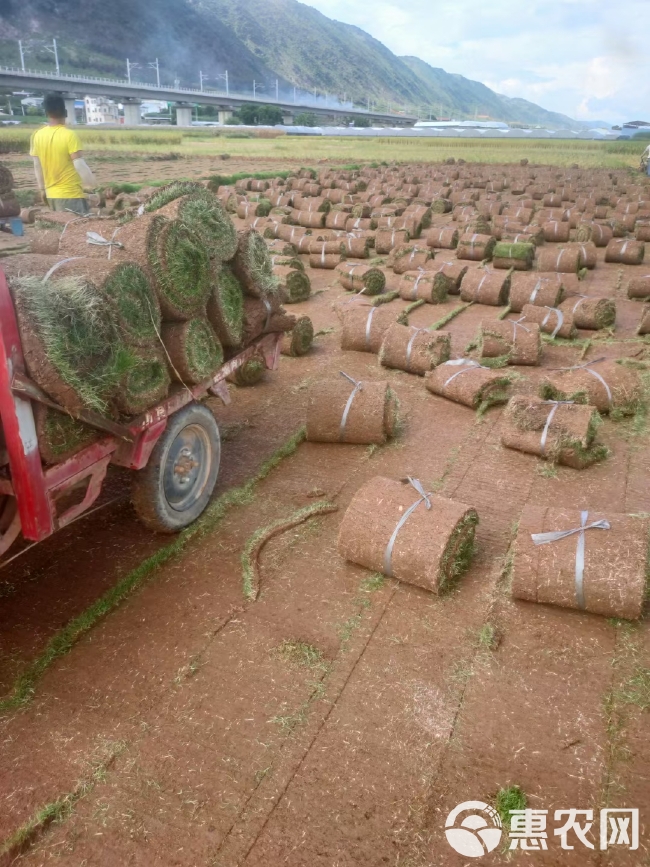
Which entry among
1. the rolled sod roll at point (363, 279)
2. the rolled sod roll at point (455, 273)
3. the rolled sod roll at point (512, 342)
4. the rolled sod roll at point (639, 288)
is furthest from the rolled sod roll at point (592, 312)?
the rolled sod roll at point (363, 279)

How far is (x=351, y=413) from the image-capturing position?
7.32 m

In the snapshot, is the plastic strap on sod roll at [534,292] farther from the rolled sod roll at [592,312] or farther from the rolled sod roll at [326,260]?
the rolled sod roll at [326,260]

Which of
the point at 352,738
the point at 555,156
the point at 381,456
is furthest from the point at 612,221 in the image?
the point at 555,156

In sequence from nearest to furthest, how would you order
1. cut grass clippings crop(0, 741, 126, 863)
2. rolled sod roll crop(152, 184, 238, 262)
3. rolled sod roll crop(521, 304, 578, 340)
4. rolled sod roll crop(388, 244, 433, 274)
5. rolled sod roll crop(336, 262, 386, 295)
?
cut grass clippings crop(0, 741, 126, 863), rolled sod roll crop(152, 184, 238, 262), rolled sod roll crop(521, 304, 578, 340), rolled sod roll crop(336, 262, 386, 295), rolled sod roll crop(388, 244, 433, 274)

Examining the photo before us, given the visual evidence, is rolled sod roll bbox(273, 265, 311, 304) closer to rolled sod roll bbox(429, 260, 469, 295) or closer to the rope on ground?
rolled sod roll bbox(429, 260, 469, 295)

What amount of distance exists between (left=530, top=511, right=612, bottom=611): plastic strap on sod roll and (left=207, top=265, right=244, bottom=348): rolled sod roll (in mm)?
3369

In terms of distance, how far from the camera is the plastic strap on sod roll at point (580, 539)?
4727mm

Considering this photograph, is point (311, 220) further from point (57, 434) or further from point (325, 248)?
point (57, 434)

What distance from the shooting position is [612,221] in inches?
784

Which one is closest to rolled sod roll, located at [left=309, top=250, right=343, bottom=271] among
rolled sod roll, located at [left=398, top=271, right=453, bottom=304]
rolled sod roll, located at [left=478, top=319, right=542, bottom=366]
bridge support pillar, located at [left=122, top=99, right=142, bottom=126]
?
rolled sod roll, located at [left=398, top=271, right=453, bottom=304]

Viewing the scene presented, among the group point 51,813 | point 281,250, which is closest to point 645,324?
→ point 281,250

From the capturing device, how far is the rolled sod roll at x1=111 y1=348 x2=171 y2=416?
480cm

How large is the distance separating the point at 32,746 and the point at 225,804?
1.31 meters

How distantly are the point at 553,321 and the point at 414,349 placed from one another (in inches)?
123
